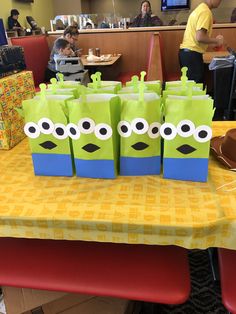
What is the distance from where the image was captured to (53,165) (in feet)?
2.92

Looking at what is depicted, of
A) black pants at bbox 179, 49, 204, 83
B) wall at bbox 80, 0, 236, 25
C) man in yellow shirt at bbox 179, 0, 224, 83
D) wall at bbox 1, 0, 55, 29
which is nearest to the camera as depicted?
man in yellow shirt at bbox 179, 0, 224, 83

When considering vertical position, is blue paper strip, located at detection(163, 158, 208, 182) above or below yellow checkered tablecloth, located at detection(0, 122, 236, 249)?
above

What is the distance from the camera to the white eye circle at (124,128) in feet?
2.65

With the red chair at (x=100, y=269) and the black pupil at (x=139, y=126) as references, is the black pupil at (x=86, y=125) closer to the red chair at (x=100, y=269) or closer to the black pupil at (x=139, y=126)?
the black pupil at (x=139, y=126)

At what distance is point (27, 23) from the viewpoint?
582 cm

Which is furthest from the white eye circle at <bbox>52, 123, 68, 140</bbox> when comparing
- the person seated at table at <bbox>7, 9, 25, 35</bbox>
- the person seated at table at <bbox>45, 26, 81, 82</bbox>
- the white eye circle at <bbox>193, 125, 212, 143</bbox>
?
the person seated at table at <bbox>7, 9, 25, 35</bbox>

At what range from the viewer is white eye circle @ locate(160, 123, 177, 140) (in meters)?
0.78

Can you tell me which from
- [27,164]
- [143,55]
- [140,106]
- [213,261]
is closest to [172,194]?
[140,106]

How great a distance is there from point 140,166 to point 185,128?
0.56 feet

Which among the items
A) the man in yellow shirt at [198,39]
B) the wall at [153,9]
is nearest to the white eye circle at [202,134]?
the man in yellow shirt at [198,39]

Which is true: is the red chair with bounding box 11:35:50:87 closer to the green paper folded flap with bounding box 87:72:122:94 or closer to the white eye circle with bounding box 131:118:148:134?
the green paper folded flap with bounding box 87:72:122:94

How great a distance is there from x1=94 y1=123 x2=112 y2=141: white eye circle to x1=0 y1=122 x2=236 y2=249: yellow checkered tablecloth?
13 cm

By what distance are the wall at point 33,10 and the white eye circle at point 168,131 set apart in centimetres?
516

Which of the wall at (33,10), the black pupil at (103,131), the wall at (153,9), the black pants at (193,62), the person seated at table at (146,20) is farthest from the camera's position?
the wall at (153,9)
